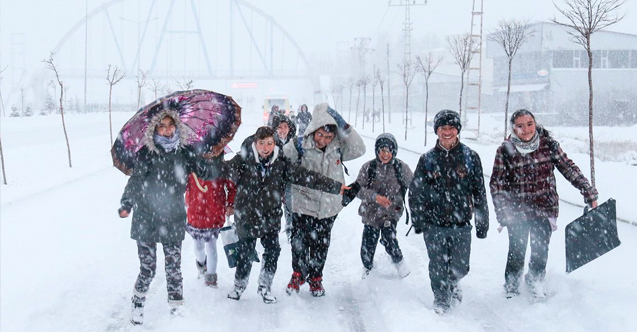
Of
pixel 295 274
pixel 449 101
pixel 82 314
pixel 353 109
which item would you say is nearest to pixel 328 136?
pixel 295 274

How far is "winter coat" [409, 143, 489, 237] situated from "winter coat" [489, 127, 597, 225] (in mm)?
240

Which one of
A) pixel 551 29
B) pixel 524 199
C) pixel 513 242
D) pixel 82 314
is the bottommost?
pixel 82 314

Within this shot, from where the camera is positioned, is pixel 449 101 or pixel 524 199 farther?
pixel 449 101

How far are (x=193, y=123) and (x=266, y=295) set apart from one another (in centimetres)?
161

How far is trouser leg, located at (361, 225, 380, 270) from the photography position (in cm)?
501

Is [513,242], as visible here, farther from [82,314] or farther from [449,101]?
[449,101]

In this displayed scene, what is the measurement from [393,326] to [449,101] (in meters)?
64.6

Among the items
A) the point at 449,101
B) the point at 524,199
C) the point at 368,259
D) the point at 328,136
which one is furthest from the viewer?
the point at 449,101

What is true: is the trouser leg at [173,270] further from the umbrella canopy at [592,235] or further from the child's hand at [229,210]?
the umbrella canopy at [592,235]

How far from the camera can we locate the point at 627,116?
127 feet

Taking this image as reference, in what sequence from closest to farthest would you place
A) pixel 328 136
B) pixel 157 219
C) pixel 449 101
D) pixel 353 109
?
pixel 157 219, pixel 328 136, pixel 449 101, pixel 353 109

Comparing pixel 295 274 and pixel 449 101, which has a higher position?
pixel 449 101

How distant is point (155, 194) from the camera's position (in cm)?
393

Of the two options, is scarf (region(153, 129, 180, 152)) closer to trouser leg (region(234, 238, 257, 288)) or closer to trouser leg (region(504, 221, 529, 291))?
trouser leg (region(234, 238, 257, 288))
